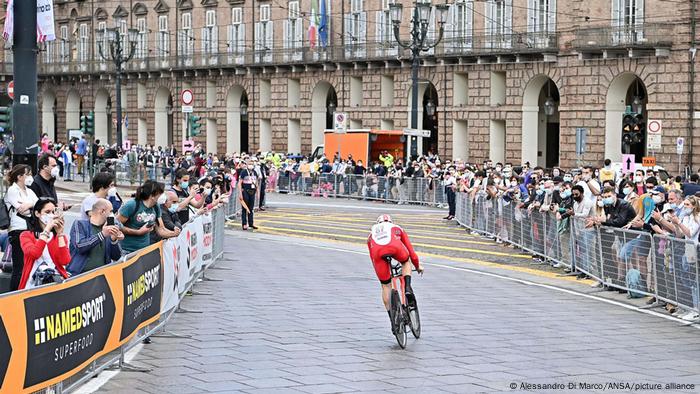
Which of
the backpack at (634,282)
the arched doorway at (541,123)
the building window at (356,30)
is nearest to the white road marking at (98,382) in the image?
the backpack at (634,282)

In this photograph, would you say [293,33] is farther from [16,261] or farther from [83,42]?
[16,261]

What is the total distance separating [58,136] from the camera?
296 ft

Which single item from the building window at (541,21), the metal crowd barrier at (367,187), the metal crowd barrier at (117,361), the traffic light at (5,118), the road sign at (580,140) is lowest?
the metal crowd barrier at (367,187)

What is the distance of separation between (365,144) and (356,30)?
12747 millimetres

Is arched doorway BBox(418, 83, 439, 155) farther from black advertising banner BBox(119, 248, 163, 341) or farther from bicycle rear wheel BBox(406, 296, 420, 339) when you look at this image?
black advertising banner BBox(119, 248, 163, 341)

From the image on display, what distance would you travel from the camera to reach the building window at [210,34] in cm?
7525

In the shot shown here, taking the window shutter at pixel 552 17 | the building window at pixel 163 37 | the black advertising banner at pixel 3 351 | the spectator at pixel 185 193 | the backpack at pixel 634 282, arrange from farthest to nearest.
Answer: the building window at pixel 163 37 → the window shutter at pixel 552 17 → the spectator at pixel 185 193 → the backpack at pixel 634 282 → the black advertising banner at pixel 3 351

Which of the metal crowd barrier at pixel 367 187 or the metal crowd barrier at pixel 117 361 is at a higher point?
the metal crowd barrier at pixel 117 361

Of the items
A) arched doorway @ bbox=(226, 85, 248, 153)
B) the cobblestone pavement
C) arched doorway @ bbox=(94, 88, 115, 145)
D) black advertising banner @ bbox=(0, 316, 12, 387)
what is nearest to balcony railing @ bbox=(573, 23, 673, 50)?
arched doorway @ bbox=(226, 85, 248, 153)

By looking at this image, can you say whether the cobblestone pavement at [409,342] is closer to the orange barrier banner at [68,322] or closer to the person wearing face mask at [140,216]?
the orange barrier banner at [68,322]

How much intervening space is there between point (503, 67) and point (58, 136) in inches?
1666

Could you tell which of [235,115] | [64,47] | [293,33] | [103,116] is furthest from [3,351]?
[64,47]

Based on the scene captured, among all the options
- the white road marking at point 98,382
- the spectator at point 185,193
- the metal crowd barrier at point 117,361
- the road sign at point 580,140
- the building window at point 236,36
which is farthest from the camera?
the building window at point 236,36

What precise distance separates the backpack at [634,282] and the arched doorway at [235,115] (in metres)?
56.3
